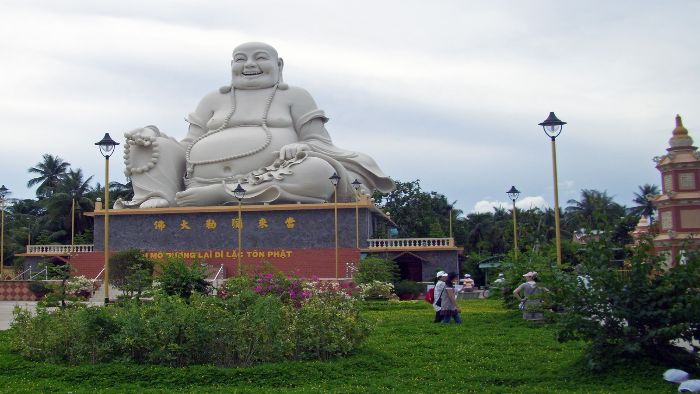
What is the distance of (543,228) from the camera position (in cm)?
4059

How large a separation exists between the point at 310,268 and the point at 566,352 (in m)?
16.9

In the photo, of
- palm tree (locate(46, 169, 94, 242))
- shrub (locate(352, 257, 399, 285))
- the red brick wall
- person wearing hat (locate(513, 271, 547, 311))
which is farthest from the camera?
palm tree (locate(46, 169, 94, 242))

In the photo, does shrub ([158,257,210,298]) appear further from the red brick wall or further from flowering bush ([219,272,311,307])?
the red brick wall

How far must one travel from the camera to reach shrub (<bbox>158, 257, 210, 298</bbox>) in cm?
1286

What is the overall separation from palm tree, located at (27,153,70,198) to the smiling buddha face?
21.1 meters

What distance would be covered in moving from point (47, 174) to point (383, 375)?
40.6 metres

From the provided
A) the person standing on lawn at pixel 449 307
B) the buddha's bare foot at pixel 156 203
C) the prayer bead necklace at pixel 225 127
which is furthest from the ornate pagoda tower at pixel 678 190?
the buddha's bare foot at pixel 156 203

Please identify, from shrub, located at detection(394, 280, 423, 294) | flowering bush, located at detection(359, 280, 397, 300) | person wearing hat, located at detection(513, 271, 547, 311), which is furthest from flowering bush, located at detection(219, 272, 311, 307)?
shrub, located at detection(394, 280, 423, 294)

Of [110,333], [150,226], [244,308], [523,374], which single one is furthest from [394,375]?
[150,226]

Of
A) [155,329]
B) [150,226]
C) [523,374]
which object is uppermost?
[150,226]

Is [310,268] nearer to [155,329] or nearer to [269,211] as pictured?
[269,211]

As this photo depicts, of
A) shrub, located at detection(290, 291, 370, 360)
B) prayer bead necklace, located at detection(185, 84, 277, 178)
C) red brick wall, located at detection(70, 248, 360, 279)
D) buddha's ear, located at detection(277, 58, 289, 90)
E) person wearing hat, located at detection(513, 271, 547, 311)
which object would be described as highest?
buddha's ear, located at detection(277, 58, 289, 90)

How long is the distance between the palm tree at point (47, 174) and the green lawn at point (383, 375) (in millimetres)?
37317

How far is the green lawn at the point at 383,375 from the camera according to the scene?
23.6 ft
